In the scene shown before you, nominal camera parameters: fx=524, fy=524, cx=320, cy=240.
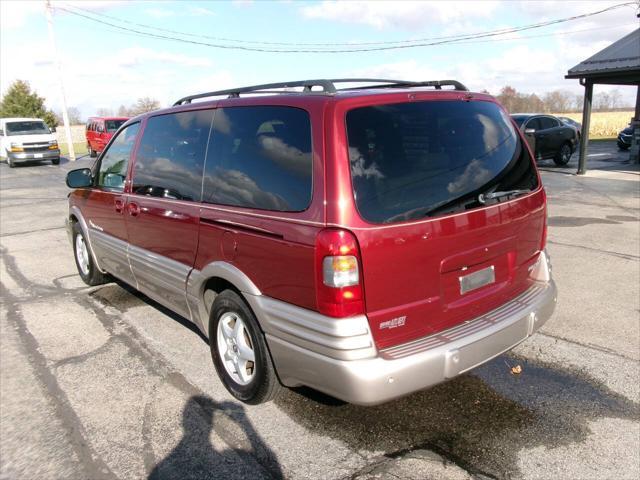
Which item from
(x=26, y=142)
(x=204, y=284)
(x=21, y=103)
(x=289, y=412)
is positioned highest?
(x=21, y=103)

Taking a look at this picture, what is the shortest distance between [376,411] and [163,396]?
4.61ft

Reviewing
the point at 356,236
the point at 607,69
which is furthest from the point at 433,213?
the point at 607,69

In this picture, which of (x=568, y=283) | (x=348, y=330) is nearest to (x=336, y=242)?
(x=348, y=330)

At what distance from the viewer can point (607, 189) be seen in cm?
1227

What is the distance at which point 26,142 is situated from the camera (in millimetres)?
23250

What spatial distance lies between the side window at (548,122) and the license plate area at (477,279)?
1550 centimetres

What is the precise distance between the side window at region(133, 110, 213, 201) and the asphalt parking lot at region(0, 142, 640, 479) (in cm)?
129

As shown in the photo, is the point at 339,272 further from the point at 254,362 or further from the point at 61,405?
the point at 61,405

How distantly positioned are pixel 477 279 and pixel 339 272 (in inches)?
37.1

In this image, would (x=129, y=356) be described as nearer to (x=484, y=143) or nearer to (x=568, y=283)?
(x=484, y=143)

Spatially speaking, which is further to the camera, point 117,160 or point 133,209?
point 117,160

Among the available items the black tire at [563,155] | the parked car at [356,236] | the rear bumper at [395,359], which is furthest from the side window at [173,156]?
the black tire at [563,155]

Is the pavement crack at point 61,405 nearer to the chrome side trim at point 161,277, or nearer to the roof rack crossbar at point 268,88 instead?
the chrome side trim at point 161,277

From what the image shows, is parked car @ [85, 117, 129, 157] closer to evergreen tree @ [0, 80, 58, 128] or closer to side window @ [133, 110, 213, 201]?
side window @ [133, 110, 213, 201]
